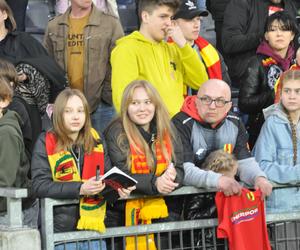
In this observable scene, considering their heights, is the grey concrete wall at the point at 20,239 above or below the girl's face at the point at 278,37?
below

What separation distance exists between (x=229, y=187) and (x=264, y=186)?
394 mm

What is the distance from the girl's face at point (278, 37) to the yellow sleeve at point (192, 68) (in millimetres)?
1126

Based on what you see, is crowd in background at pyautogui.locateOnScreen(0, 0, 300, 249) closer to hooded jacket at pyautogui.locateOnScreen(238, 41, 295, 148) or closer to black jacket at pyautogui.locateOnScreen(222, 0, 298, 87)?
hooded jacket at pyautogui.locateOnScreen(238, 41, 295, 148)

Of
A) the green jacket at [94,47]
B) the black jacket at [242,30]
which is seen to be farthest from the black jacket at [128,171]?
the black jacket at [242,30]

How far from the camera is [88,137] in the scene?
8.27 metres

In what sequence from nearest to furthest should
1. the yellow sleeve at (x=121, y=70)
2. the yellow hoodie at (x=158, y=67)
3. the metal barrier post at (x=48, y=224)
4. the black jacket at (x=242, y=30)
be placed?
the metal barrier post at (x=48, y=224), the yellow sleeve at (x=121, y=70), the yellow hoodie at (x=158, y=67), the black jacket at (x=242, y=30)

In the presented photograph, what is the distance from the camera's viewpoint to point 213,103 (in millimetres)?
8828

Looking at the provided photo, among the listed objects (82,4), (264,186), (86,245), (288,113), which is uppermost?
(82,4)

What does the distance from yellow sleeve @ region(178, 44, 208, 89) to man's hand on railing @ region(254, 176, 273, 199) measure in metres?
1.73

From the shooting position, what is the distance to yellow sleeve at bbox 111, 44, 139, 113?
31.0ft

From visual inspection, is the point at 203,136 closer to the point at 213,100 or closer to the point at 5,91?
the point at 213,100

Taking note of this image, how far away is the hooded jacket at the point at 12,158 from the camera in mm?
8125

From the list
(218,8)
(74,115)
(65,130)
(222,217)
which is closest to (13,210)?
(65,130)

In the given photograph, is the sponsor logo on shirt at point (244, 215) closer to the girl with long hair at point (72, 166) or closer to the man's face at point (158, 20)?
the girl with long hair at point (72, 166)
